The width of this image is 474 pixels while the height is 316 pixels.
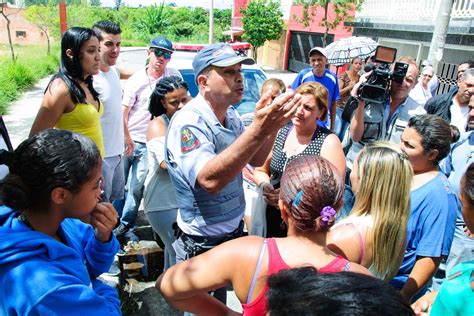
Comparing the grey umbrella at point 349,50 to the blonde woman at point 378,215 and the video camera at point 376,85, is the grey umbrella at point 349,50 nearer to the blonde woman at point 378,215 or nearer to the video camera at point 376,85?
the video camera at point 376,85

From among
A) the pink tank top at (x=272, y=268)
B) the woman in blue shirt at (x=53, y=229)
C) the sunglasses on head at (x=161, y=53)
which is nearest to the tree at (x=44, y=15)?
the sunglasses on head at (x=161, y=53)

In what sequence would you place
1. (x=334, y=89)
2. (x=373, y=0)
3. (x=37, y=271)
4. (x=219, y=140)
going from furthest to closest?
(x=373, y=0)
(x=334, y=89)
(x=219, y=140)
(x=37, y=271)

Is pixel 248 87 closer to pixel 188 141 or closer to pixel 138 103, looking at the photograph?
pixel 138 103

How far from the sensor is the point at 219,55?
2.06 metres

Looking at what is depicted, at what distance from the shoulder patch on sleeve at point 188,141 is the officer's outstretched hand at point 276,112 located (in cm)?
36

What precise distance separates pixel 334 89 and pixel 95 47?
3.29 metres

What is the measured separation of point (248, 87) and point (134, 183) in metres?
2.52

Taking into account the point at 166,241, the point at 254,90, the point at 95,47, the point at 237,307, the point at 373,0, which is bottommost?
the point at 237,307

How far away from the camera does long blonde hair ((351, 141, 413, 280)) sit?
69.3 inches

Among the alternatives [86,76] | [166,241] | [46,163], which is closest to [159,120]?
[86,76]

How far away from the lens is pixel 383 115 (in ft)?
11.5

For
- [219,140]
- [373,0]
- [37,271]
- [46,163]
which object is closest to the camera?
[37,271]

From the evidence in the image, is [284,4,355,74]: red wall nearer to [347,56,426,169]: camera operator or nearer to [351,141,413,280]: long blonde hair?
[347,56,426,169]: camera operator

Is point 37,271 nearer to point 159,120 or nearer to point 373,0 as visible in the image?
point 159,120
